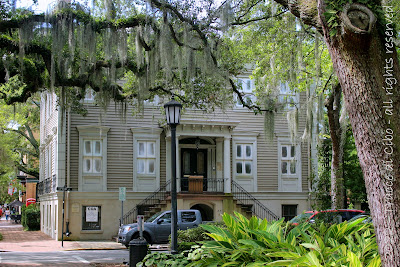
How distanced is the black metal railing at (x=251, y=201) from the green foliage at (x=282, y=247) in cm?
1656

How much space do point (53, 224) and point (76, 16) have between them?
1393 centimetres

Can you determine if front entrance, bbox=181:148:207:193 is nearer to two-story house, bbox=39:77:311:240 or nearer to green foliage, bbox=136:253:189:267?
two-story house, bbox=39:77:311:240

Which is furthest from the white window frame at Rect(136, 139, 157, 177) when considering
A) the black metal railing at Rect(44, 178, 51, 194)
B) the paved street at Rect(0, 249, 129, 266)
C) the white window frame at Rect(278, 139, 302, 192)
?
the paved street at Rect(0, 249, 129, 266)

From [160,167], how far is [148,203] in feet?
6.32

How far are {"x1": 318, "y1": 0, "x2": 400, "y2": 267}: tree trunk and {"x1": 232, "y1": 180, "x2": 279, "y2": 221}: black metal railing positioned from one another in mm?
19582

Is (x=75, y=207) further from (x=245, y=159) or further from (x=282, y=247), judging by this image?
(x=282, y=247)

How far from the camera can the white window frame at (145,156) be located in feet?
78.4

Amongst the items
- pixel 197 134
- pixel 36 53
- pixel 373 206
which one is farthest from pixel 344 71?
pixel 197 134

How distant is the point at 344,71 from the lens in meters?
5.79

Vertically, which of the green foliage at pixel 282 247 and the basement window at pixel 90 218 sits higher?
the green foliage at pixel 282 247

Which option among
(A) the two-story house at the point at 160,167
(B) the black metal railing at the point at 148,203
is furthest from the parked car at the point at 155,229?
(B) the black metal railing at the point at 148,203

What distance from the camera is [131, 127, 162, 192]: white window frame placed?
2389cm

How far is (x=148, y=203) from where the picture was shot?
2366 cm

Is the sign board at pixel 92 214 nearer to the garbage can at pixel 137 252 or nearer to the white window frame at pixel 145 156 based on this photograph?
the white window frame at pixel 145 156
